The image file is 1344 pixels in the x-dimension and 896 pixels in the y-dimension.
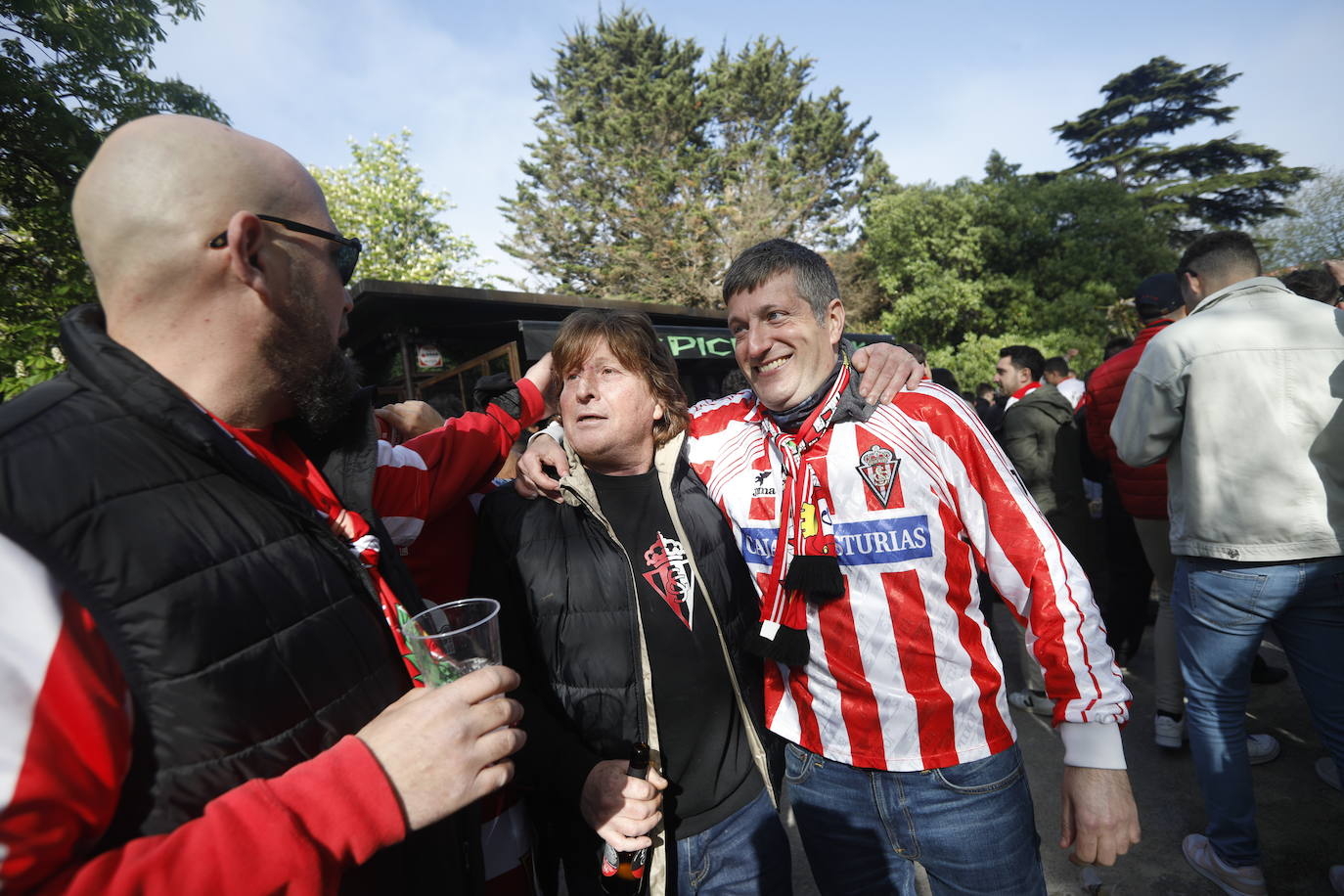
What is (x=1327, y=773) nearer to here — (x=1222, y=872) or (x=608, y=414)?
(x=1222, y=872)

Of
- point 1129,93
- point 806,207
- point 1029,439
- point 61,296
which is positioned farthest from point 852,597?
point 1129,93

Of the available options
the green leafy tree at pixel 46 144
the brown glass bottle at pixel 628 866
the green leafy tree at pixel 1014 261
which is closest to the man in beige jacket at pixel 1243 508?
the brown glass bottle at pixel 628 866

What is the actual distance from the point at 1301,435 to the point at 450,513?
3244mm

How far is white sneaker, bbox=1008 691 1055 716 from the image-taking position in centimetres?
401

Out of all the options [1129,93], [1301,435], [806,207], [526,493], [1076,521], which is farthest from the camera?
[1129,93]

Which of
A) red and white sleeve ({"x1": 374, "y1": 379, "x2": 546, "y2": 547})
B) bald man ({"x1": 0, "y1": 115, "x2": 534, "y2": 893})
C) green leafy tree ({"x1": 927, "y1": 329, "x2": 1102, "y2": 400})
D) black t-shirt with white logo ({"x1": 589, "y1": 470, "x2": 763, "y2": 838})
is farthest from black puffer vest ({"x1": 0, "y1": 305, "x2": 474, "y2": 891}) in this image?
green leafy tree ({"x1": 927, "y1": 329, "x2": 1102, "y2": 400})

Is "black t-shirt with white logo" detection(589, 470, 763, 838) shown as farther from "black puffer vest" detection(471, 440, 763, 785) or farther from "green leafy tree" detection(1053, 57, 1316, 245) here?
"green leafy tree" detection(1053, 57, 1316, 245)

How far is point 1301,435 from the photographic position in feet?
7.83

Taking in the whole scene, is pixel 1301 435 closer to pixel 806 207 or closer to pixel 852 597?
pixel 852 597

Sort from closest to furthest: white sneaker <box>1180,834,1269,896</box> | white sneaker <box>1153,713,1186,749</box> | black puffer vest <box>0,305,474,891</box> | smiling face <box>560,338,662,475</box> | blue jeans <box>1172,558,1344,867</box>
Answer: black puffer vest <box>0,305,474,891</box>, smiling face <box>560,338,662,475</box>, blue jeans <box>1172,558,1344,867</box>, white sneaker <box>1180,834,1269,896</box>, white sneaker <box>1153,713,1186,749</box>

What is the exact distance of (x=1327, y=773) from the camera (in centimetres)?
313

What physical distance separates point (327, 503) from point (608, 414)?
0.98 metres

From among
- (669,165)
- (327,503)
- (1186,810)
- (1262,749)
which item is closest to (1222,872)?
(1186,810)

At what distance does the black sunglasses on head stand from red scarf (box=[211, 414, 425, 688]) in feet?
1.04
